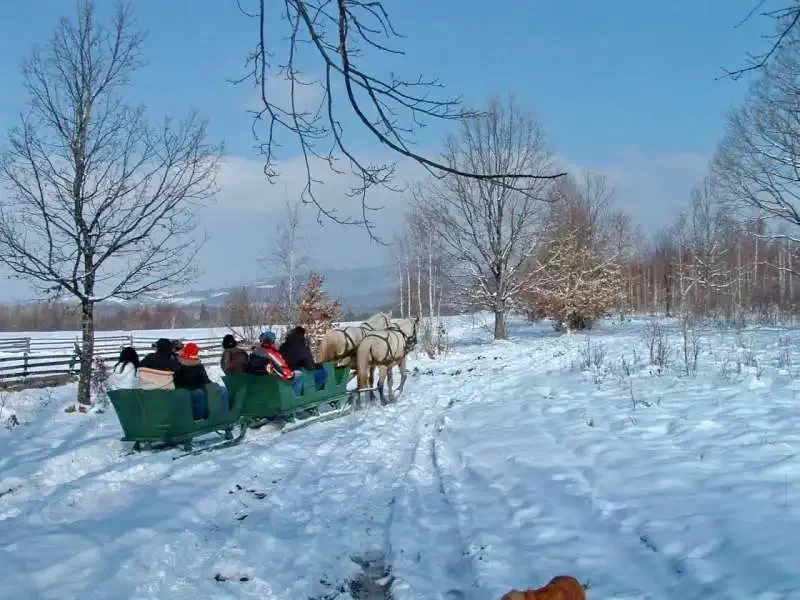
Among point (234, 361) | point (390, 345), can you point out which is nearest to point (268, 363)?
point (234, 361)

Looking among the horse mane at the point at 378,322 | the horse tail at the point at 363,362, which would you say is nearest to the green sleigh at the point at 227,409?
the horse tail at the point at 363,362

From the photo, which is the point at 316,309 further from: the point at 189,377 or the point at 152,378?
the point at 152,378

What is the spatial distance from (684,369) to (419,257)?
27505mm

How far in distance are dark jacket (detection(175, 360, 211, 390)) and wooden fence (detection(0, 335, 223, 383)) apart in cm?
1189

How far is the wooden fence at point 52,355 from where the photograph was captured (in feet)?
68.0

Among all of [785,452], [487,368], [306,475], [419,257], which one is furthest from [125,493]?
[419,257]

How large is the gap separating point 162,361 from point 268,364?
73.9 inches

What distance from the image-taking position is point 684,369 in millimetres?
12664

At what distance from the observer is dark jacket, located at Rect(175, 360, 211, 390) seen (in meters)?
9.09

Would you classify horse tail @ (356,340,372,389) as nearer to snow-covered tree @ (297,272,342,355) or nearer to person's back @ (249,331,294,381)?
person's back @ (249,331,294,381)

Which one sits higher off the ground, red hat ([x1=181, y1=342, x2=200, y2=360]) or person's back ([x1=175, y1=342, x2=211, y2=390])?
red hat ([x1=181, y1=342, x2=200, y2=360])

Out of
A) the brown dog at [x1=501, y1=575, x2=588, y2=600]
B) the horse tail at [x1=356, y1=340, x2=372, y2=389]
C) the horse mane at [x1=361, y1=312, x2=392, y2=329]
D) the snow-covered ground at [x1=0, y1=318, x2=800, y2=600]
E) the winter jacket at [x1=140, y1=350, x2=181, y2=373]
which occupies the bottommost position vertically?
the snow-covered ground at [x1=0, y1=318, x2=800, y2=600]

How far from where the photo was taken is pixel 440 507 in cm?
593

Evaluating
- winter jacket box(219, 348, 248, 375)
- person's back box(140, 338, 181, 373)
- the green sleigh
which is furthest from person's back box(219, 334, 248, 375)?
person's back box(140, 338, 181, 373)
